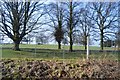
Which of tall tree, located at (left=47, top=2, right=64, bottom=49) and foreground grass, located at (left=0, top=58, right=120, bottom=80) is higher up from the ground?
tall tree, located at (left=47, top=2, right=64, bottom=49)

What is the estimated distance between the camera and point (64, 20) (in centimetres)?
1927

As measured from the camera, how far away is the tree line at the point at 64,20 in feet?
53.4

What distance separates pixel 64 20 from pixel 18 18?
4.38 metres

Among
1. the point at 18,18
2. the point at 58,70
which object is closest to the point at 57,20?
the point at 18,18

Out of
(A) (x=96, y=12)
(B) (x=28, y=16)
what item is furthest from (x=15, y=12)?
(A) (x=96, y=12)

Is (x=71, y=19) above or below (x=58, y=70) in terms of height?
above

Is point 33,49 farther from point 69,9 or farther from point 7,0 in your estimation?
point 69,9

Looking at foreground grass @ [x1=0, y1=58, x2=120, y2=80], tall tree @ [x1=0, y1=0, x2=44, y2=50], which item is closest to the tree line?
tall tree @ [x1=0, y1=0, x2=44, y2=50]

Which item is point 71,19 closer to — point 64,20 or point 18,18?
point 64,20

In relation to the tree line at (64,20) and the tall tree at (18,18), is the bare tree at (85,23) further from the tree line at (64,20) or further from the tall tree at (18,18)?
the tall tree at (18,18)

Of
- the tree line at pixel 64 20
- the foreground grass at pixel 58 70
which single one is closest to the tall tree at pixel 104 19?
the tree line at pixel 64 20

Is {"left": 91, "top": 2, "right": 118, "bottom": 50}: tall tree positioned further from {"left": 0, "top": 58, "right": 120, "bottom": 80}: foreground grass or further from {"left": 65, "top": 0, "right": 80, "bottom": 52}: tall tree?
{"left": 0, "top": 58, "right": 120, "bottom": 80}: foreground grass

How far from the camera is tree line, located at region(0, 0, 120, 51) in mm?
16281

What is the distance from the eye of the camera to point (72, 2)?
17000 millimetres
